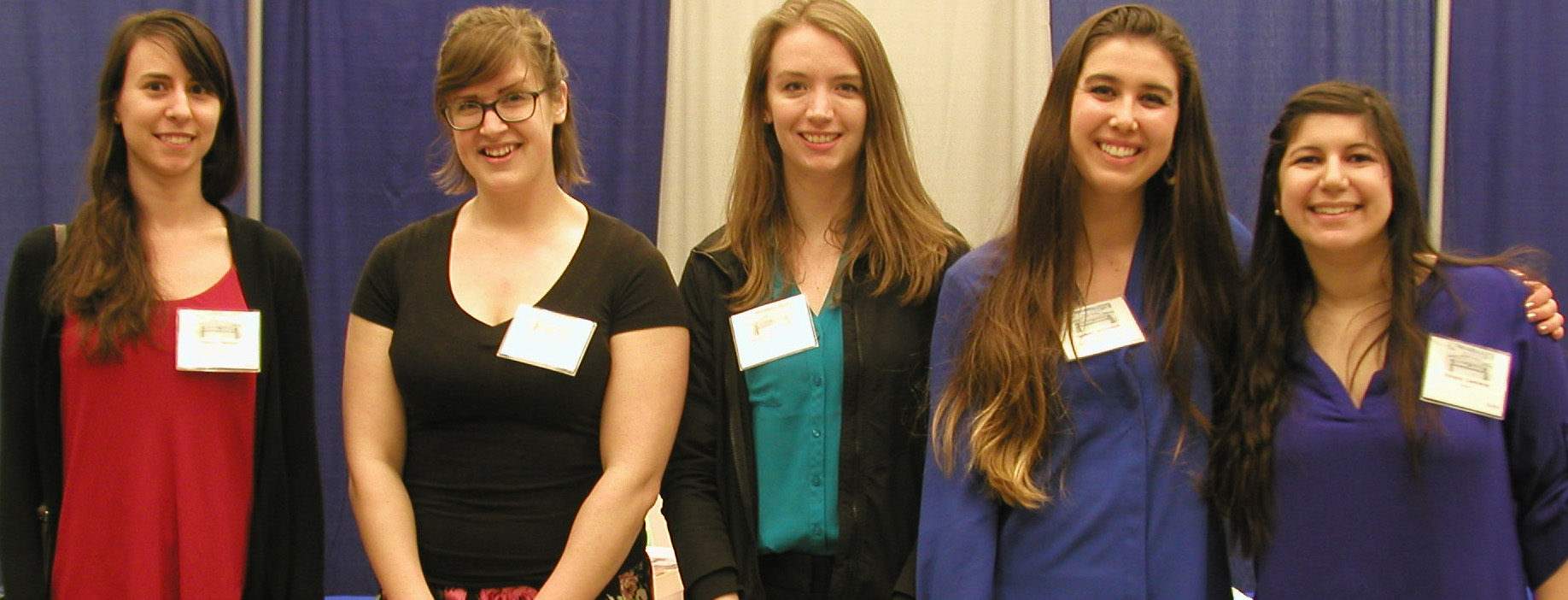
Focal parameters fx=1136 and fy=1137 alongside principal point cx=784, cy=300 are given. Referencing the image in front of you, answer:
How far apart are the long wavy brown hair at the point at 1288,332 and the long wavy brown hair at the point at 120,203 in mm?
1746

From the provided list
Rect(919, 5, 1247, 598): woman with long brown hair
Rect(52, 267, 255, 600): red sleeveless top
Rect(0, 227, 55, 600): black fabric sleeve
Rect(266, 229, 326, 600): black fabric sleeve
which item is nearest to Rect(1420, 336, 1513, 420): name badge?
Rect(919, 5, 1247, 598): woman with long brown hair

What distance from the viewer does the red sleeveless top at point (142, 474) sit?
6.15 feet

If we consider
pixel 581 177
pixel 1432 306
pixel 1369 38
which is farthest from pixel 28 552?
pixel 1369 38

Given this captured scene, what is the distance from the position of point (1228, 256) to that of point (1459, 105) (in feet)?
9.07

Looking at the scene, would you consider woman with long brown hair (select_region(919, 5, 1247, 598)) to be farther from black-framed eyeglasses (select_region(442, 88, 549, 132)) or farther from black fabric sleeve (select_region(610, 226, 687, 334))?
black-framed eyeglasses (select_region(442, 88, 549, 132))

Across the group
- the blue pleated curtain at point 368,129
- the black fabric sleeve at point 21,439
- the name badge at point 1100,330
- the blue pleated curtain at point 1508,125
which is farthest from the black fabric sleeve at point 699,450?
the blue pleated curtain at point 1508,125

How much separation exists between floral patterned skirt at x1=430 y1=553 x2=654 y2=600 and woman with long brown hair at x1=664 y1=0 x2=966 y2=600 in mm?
80

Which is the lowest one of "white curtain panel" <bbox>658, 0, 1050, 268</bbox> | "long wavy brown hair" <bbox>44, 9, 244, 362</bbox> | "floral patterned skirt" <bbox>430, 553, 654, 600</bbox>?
"floral patterned skirt" <bbox>430, 553, 654, 600</bbox>

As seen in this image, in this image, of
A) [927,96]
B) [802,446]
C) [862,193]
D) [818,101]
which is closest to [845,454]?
[802,446]

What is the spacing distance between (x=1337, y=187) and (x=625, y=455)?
117 cm

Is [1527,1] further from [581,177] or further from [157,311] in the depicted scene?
[157,311]

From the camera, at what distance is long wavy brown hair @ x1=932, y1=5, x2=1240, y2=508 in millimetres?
1712

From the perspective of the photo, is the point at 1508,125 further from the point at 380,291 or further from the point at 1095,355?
the point at 380,291

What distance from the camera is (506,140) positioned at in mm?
1821
